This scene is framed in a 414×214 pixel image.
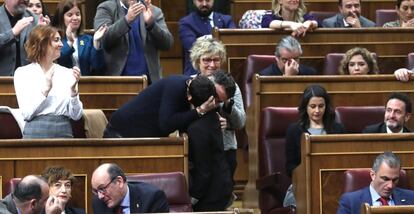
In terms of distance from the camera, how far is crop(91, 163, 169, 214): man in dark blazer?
2963mm

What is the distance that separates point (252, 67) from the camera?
13.5ft

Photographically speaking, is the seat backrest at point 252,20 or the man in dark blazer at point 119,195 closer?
the man in dark blazer at point 119,195

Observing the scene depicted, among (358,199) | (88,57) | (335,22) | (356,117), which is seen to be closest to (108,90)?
(88,57)

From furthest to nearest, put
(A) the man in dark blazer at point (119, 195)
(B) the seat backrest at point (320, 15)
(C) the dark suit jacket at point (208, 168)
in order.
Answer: (B) the seat backrest at point (320, 15) < (C) the dark suit jacket at point (208, 168) < (A) the man in dark blazer at point (119, 195)

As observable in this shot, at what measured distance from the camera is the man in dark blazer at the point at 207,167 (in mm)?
3295

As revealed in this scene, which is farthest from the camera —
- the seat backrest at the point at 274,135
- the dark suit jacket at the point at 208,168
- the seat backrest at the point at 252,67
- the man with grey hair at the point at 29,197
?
the seat backrest at the point at 252,67

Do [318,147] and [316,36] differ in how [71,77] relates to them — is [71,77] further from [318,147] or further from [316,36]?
[316,36]

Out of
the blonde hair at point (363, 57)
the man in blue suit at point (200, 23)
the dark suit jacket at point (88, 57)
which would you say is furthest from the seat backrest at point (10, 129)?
the blonde hair at point (363, 57)

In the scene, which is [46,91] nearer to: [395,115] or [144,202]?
[144,202]

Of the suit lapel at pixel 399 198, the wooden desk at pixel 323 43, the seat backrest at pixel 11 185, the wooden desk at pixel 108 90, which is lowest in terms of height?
the suit lapel at pixel 399 198

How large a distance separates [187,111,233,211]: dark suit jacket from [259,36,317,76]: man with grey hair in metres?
0.72

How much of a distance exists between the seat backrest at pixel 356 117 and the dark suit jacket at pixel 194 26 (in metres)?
0.75

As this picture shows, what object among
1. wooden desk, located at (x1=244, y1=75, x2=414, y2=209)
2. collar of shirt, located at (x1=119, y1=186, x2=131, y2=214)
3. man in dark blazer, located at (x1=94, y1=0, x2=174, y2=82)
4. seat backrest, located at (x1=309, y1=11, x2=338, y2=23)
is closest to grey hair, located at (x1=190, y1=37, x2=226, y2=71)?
wooden desk, located at (x1=244, y1=75, x2=414, y2=209)

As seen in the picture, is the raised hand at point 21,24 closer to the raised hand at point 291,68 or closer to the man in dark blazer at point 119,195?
the raised hand at point 291,68
